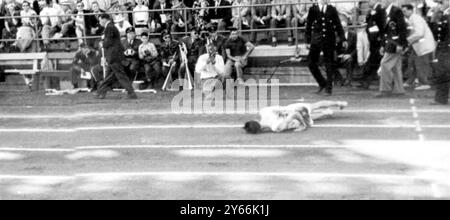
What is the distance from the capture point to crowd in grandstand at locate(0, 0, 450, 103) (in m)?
15.9

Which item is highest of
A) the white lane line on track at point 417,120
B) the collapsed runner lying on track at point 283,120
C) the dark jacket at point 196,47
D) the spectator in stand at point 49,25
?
the spectator in stand at point 49,25

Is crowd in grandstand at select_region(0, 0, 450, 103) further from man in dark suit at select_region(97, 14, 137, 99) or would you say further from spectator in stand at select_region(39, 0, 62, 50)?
man in dark suit at select_region(97, 14, 137, 99)

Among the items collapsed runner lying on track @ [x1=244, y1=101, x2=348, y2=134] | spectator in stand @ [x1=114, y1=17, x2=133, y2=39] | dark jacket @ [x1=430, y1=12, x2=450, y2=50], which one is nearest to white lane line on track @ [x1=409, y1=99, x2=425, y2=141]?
dark jacket @ [x1=430, y1=12, x2=450, y2=50]

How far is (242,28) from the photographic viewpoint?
19203 mm

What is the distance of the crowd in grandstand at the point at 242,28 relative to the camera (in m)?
15.9

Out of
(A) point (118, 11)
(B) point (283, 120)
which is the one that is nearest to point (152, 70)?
(A) point (118, 11)

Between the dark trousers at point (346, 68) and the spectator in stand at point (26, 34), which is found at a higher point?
the spectator in stand at point (26, 34)

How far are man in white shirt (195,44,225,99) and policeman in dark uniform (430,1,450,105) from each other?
456 cm

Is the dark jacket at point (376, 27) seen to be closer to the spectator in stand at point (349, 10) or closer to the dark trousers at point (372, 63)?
the dark trousers at point (372, 63)

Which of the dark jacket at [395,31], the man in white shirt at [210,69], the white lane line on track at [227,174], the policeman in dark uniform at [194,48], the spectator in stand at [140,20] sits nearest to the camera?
the white lane line on track at [227,174]

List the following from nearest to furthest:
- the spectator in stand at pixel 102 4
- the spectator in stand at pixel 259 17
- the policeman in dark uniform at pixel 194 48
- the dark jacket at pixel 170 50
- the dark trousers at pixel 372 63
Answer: the dark trousers at pixel 372 63 → the policeman in dark uniform at pixel 194 48 → the dark jacket at pixel 170 50 → the spectator in stand at pixel 259 17 → the spectator in stand at pixel 102 4

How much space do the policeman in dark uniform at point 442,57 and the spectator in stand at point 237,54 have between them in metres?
4.40

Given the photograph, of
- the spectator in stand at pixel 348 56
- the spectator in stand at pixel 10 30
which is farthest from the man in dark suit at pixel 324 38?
the spectator in stand at pixel 10 30

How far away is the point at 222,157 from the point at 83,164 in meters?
1.91
